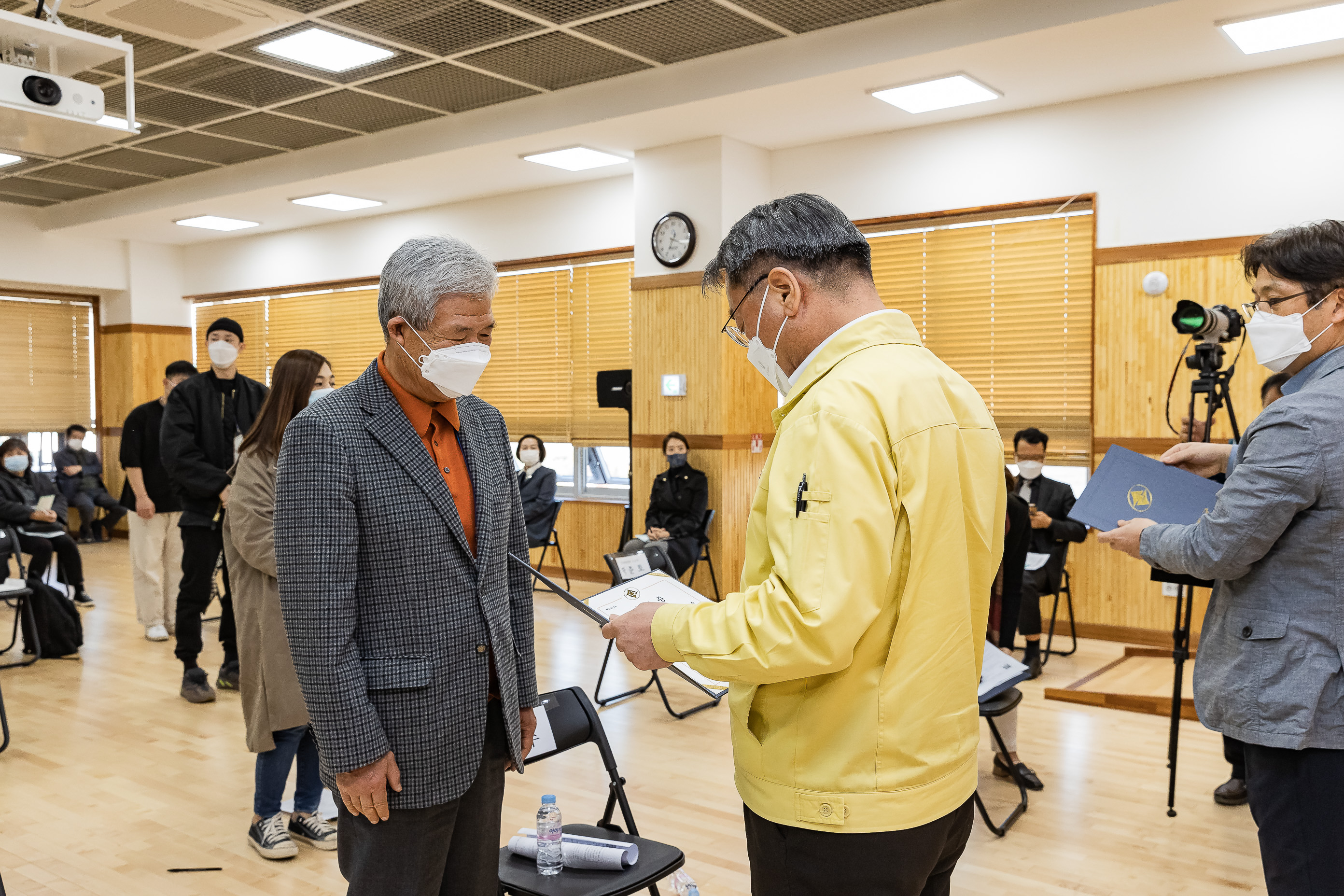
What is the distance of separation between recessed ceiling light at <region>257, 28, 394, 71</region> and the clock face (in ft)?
7.50

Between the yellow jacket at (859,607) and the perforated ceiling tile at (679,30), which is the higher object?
the perforated ceiling tile at (679,30)

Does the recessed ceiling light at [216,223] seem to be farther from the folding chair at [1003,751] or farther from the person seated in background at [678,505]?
the folding chair at [1003,751]

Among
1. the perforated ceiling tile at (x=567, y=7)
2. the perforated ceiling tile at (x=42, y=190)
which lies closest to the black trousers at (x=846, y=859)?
the perforated ceiling tile at (x=567, y=7)

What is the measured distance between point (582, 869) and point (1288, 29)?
5.61 metres

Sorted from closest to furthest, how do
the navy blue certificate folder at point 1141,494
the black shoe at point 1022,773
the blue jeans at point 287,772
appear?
the navy blue certificate folder at point 1141,494, the blue jeans at point 287,772, the black shoe at point 1022,773

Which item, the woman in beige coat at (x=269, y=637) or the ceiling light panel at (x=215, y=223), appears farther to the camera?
the ceiling light panel at (x=215, y=223)

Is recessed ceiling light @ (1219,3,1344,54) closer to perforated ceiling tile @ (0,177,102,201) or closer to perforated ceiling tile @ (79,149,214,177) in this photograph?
perforated ceiling tile @ (79,149,214,177)

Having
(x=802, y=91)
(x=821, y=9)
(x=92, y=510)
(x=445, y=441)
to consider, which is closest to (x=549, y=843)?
(x=445, y=441)

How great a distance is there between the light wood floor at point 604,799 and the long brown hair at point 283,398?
4.59 feet

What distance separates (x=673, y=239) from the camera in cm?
765

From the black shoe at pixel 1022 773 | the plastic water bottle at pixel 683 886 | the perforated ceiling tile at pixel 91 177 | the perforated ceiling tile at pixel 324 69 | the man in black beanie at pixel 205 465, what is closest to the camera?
the plastic water bottle at pixel 683 886

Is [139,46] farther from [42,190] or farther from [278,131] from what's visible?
[42,190]

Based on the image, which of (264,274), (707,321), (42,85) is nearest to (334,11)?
(42,85)

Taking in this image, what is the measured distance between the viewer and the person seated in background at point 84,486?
11414 millimetres
